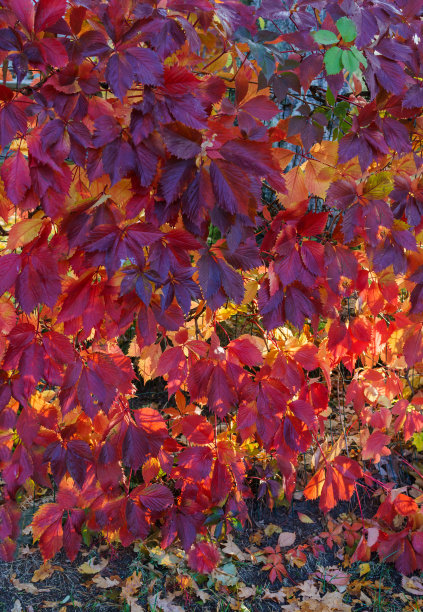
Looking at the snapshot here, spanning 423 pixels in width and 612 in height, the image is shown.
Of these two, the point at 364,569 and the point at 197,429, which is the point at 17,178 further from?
the point at 364,569

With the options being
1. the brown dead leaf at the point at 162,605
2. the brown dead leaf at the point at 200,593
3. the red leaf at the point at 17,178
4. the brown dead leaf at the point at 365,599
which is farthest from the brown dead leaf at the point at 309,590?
the red leaf at the point at 17,178

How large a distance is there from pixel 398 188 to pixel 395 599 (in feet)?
6.13

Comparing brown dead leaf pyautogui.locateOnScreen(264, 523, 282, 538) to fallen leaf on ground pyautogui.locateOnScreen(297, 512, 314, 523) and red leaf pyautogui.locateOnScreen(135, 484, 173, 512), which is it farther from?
red leaf pyautogui.locateOnScreen(135, 484, 173, 512)

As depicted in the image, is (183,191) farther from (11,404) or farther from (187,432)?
(187,432)

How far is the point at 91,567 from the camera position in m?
2.42

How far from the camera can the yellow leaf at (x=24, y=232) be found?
134 cm

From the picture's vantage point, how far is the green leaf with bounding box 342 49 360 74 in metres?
1.19

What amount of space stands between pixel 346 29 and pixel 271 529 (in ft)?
7.53

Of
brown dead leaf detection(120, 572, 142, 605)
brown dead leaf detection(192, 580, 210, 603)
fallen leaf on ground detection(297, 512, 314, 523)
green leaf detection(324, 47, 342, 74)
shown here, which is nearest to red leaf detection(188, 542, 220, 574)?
brown dead leaf detection(192, 580, 210, 603)

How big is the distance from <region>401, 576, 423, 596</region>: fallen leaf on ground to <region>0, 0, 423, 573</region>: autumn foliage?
1006 millimetres

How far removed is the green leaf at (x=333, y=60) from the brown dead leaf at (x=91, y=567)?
7.29ft

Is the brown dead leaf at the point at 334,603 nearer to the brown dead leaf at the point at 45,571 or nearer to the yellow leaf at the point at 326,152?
the brown dead leaf at the point at 45,571

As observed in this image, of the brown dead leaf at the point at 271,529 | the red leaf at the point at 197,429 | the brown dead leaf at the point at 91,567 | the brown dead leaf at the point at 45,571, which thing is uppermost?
the red leaf at the point at 197,429

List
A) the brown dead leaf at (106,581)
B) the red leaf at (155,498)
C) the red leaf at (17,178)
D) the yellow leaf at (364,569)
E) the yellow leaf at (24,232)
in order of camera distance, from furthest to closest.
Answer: the yellow leaf at (364,569) → the brown dead leaf at (106,581) → the red leaf at (155,498) → the yellow leaf at (24,232) → the red leaf at (17,178)
